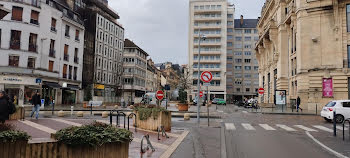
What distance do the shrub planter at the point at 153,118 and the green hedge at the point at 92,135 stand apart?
662cm

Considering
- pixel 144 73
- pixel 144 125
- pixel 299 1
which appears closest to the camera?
pixel 144 125

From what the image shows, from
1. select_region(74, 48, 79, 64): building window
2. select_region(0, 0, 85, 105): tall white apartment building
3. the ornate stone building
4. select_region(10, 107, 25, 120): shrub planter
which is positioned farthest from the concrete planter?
select_region(74, 48, 79, 64): building window

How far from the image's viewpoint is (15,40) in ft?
115

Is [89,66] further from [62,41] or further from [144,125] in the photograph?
[144,125]

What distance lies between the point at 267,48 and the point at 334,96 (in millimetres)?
25026

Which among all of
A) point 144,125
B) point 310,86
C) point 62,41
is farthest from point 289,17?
point 144,125

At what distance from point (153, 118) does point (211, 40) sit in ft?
251

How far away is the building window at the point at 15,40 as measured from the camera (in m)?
35.0

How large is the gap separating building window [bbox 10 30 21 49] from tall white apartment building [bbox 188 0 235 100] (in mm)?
54631

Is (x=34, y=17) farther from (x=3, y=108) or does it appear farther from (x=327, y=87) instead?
(x=327, y=87)

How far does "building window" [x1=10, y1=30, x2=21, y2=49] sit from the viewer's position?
35.0 m

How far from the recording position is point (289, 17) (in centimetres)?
4309

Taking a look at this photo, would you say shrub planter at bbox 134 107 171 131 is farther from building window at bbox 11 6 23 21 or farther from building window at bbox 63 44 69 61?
building window at bbox 63 44 69 61

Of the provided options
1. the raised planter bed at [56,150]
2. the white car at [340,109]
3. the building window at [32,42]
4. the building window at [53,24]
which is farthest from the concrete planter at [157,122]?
the building window at [53,24]
